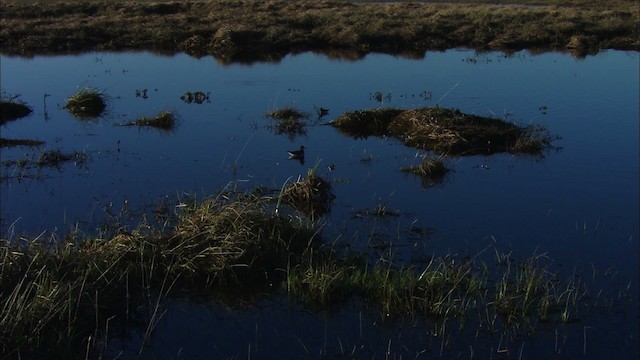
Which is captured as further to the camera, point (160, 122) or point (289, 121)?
point (160, 122)

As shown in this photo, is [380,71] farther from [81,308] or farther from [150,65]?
[81,308]

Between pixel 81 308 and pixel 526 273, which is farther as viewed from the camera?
pixel 526 273

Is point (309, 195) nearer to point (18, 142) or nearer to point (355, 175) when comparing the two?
point (355, 175)

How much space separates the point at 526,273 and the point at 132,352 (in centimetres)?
411

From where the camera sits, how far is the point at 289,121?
612 inches

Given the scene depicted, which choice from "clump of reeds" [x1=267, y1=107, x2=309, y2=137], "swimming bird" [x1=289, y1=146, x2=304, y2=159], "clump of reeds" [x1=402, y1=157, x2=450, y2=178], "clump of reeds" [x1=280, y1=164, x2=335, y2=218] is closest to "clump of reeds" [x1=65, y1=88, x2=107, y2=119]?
"clump of reeds" [x1=267, y1=107, x2=309, y2=137]

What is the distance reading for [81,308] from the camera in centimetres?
720

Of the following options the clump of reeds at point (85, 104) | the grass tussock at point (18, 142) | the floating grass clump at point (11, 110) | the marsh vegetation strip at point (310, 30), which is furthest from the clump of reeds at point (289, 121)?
the marsh vegetation strip at point (310, 30)

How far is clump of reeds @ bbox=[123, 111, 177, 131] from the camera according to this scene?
52.2 feet

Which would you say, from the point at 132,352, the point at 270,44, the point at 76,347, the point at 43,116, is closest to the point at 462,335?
the point at 132,352

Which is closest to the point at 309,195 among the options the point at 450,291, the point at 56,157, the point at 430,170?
the point at 430,170

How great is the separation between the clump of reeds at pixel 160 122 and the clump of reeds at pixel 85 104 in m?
1.53

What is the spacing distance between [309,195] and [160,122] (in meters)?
6.41

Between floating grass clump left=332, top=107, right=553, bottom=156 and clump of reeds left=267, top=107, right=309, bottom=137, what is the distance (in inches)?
30.2
